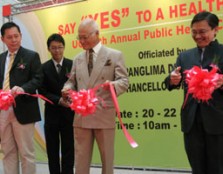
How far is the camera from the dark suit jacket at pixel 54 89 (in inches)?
128

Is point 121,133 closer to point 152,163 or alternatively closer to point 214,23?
point 152,163

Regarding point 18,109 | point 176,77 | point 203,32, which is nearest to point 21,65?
point 18,109

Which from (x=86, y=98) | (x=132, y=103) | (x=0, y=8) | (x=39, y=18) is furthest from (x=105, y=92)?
(x=0, y=8)

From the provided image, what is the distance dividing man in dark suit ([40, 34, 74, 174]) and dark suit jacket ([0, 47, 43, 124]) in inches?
9.6

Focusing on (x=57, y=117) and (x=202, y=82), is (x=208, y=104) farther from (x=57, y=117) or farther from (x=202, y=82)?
(x=57, y=117)

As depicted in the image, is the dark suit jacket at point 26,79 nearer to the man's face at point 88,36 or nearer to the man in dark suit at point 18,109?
the man in dark suit at point 18,109

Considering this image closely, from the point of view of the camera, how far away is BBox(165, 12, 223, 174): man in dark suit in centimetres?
203

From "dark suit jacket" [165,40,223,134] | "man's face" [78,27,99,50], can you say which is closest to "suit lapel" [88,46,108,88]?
"man's face" [78,27,99,50]

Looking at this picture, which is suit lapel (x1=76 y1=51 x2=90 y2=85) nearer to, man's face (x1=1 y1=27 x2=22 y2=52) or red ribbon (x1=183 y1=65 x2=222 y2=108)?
man's face (x1=1 y1=27 x2=22 y2=52)

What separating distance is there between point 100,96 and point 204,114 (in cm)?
77

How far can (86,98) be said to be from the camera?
7.57 feet

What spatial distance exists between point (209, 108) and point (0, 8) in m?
3.72

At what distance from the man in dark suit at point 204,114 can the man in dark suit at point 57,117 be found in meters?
1.38

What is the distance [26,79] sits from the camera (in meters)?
2.98
